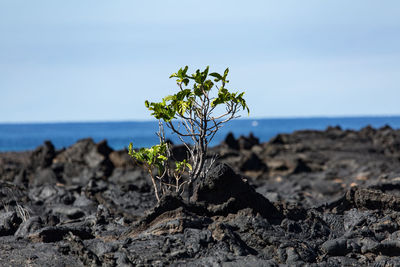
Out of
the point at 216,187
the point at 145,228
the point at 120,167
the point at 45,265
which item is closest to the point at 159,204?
the point at 145,228

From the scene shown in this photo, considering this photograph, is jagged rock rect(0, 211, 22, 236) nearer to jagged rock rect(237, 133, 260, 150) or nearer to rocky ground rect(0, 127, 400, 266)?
rocky ground rect(0, 127, 400, 266)

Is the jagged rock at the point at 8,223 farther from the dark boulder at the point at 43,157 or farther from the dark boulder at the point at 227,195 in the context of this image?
the dark boulder at the point at 43,157

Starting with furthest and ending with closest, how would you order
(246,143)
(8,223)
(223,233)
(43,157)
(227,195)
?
(246,143), (43,157), (8,223), (227,195), (223,233)

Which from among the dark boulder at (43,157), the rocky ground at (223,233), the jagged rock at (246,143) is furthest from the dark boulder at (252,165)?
the rocky ground at (223,233)

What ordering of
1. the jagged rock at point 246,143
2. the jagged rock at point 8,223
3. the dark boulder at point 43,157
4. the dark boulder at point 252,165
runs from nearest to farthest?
the jagged rock at point 8,223 → the dark boulder at point 43,157 → the dark boulder at point 252,165 → the jagged rock at point 246,143

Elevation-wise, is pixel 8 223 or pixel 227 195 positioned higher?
pixel 227 195

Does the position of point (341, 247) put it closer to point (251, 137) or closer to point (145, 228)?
point (145, 228)

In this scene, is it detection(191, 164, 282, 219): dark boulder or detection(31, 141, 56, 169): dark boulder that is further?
detection(31, 141, 56, 169): dark boulder

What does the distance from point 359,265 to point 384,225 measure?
1.51 meters

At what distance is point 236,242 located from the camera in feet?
25.0

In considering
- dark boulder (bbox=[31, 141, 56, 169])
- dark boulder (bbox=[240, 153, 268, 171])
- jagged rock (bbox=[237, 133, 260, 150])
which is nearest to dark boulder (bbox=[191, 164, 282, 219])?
dark boulder (bbox=[240, 153, 268, 171])

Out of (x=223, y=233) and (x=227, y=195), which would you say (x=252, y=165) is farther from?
(x=223, y=233)

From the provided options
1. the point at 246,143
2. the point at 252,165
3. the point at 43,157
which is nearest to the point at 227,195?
the point at 252,165

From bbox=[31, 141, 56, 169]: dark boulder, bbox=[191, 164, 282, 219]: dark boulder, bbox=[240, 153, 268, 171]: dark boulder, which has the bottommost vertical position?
bbox=[240, 153, 268, 171]: dark boulder
